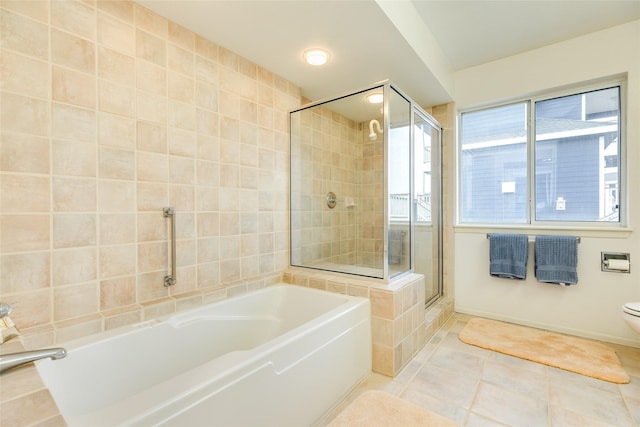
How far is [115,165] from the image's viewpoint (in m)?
1.52

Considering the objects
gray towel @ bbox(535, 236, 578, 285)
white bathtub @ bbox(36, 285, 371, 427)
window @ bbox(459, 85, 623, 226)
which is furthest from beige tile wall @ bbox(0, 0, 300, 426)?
gray towel @ bbox(535, 236, 578, 285)

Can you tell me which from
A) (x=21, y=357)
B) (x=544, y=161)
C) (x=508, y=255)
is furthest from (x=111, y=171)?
(x=544, y=161)

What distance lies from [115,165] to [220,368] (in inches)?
46.1

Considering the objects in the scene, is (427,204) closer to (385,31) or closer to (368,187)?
(368,187)

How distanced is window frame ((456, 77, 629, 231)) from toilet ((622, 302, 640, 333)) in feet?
2.03

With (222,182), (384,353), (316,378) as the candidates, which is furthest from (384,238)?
(222,182)

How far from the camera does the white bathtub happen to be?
3.06ft

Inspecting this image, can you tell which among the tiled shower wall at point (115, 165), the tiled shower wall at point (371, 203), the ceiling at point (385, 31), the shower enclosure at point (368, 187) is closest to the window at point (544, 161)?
the shower enclosure at point (368, 187)

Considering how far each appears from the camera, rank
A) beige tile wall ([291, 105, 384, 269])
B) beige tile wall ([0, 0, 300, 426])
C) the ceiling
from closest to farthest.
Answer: beige tile wall ([0, 0, 300, 426])
the ceiling
beige tile wall ([291, 105, 384, 269])

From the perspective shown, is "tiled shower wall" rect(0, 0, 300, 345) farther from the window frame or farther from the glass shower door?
the window frame

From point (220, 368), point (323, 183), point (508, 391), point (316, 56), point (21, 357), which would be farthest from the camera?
point (323, 183)

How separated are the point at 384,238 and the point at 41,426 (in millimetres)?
1840

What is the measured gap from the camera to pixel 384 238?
2.11 m

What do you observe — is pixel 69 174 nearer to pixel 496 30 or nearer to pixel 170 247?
pixel 170 247
